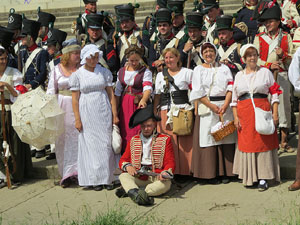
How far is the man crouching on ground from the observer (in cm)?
694

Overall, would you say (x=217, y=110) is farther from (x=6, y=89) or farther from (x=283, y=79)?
(x=6, y=89)

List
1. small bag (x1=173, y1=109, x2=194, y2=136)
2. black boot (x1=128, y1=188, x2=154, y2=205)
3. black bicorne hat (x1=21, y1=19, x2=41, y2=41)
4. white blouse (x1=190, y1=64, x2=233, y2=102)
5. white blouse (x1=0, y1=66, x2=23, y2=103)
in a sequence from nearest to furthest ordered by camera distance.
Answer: black boot (x1=128, y1=188, x2=154, y2=205)
white blouse (x1=190, y1=64, x2=233, y2=102)
small bag (x1=173, y1=109, x2=194, y2=136)
white blouse (x1=0, y1=66, x2=23, y2=103)
black bicorne hat (x1=21, y1=19, x2=41, y2=41)

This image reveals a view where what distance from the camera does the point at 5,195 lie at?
7.73m

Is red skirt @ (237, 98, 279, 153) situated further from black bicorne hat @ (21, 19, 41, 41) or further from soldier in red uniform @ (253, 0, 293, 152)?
black bicorne hat @ (21, 19, 41, 41)

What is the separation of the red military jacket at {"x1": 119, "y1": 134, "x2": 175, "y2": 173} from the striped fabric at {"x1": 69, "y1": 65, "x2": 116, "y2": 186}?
0.46m

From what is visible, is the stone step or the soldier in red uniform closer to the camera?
the stone step

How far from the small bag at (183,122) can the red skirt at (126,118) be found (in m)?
0.56

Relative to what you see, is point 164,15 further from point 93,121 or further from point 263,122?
point 263,122

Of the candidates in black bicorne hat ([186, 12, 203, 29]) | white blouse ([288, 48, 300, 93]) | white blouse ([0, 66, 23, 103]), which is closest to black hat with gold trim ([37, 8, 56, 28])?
white blouse ([0, 66, 23, 103])

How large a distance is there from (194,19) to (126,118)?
157 cm

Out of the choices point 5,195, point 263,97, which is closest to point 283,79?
point 263,97

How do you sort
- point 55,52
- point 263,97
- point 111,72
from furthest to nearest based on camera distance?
point 55,52 → point 111,72 → point 263,97

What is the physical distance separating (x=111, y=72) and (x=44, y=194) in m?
1.96

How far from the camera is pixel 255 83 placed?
689 centimetres
